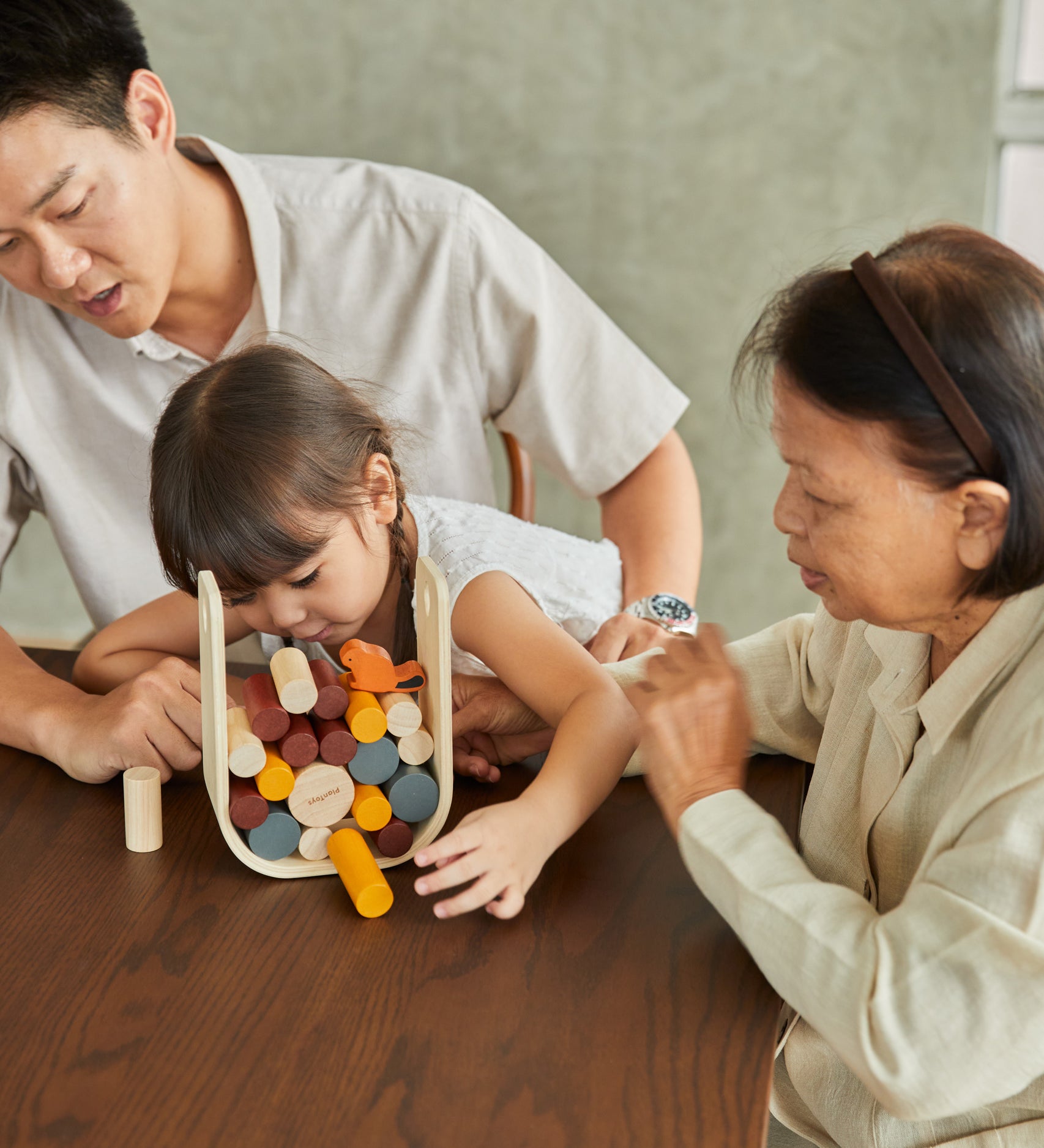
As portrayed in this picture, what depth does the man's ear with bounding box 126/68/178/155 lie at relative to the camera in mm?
1277

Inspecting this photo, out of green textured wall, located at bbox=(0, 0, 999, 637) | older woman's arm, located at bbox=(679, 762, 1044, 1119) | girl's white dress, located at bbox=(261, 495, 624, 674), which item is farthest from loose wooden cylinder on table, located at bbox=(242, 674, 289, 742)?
green textured wall, located at bbox=(0, 0, 999, 637)

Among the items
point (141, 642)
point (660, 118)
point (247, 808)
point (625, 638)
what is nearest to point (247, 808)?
point (247, 808)

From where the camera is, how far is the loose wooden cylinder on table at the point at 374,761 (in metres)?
0.85

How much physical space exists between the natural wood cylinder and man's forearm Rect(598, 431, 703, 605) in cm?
64

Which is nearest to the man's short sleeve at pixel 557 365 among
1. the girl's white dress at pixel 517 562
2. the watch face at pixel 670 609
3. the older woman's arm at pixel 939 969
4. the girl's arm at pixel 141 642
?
the girl's white dress at pixel 517 562

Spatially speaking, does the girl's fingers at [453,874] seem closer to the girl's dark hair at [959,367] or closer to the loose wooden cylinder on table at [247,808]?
the loose wooden cylinder on table at [247,808]

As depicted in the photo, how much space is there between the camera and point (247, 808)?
82 centimetres

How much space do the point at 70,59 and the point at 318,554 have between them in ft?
2.01

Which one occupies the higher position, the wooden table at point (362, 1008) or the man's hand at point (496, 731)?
the wooden table at point (362, 1008)

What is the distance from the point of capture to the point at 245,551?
0.99 m

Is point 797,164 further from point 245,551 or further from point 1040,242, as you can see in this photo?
point 245,551

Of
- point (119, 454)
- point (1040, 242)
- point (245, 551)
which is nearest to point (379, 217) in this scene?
point (119, 454)

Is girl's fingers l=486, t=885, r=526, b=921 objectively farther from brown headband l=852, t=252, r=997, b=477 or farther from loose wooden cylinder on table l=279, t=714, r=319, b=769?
brown headband l=852, t=252, r=997, b=477

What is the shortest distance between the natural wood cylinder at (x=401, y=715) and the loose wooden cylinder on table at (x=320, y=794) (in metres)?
0.05
